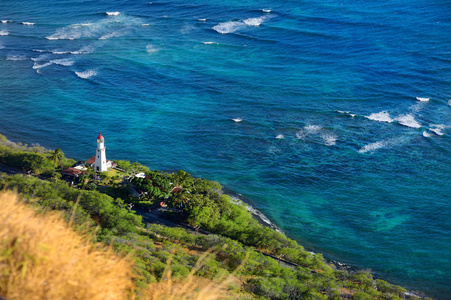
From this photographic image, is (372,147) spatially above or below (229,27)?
below

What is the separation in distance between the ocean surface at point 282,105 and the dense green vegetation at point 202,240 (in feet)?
20.5

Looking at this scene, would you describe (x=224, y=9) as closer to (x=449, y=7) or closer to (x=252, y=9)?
(x=252, y=9)

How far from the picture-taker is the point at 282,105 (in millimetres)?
75438

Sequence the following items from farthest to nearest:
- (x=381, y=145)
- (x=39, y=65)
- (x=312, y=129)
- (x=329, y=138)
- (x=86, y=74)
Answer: (x=39, y=65), (x=86, y=74), (x=312, y=129), (x=329, y=138), (x=381, y=145)

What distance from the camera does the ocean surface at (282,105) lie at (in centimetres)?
5206

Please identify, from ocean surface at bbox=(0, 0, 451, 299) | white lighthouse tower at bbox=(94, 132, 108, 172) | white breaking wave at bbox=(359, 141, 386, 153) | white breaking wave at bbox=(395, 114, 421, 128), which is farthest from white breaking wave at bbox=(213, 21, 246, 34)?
white lighthouse tower at bbox=(94, 132, 108, 172)

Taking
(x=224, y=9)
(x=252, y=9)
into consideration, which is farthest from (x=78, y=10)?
(x=252, y=9)

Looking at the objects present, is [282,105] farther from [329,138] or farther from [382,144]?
[382,144]

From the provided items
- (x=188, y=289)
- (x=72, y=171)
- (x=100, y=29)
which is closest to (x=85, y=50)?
(x=100, y=29)

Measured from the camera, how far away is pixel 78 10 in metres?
122

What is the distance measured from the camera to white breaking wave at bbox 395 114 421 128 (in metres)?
68.1

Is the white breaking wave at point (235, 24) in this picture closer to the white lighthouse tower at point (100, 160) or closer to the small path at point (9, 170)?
the white lighthouse tower at point (100, 160)

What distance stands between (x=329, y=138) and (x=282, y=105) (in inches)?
504

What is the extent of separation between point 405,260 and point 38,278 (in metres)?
40.9
